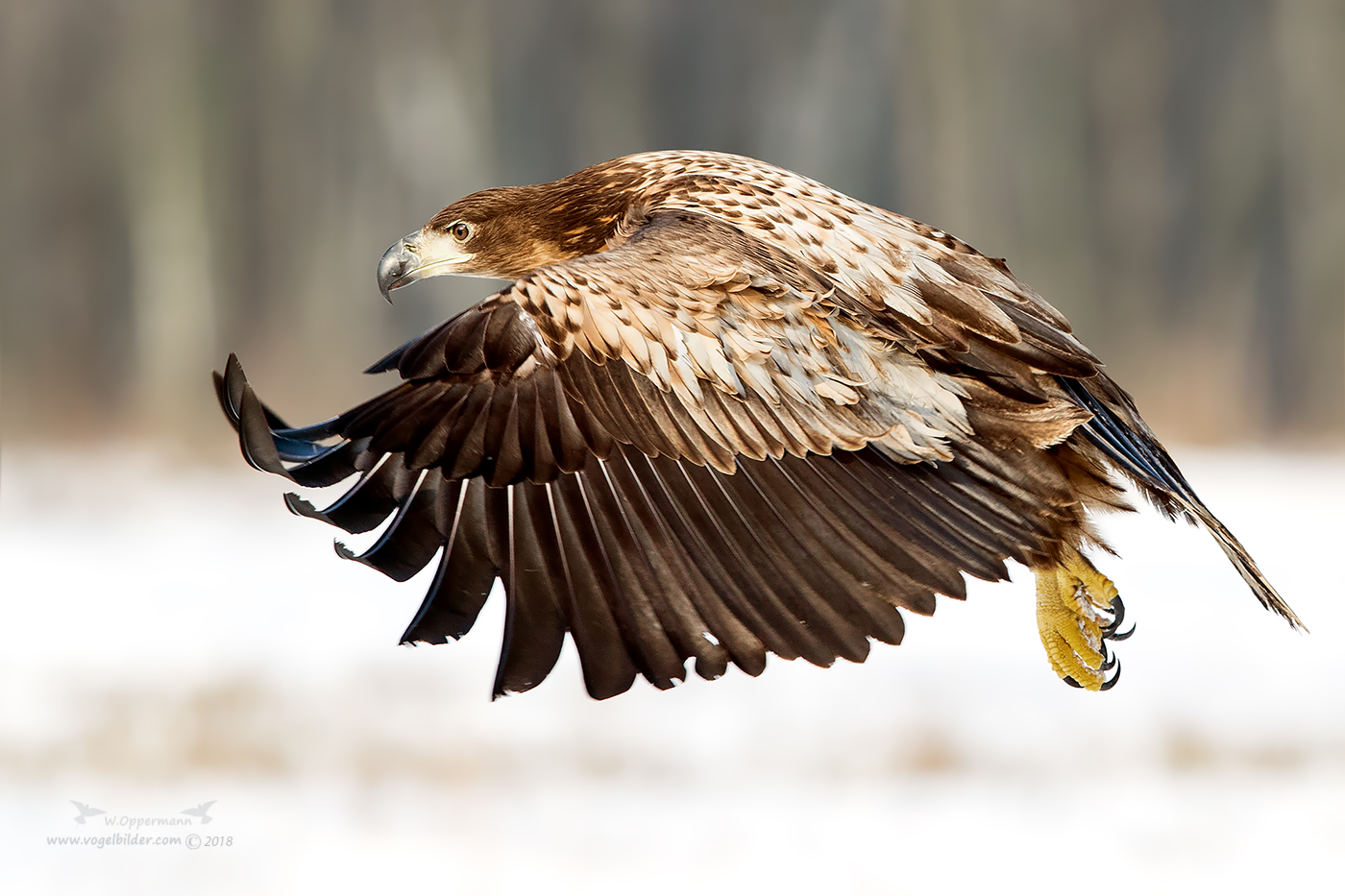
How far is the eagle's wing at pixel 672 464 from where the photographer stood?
1905mm

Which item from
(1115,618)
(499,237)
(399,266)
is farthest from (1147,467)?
(399,266)

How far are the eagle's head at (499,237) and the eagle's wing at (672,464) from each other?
2.10 ft

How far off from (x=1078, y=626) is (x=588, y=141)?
4.55 m

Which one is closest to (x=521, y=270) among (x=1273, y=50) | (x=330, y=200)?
(x=330, y=200)

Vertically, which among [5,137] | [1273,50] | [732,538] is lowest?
[732,538]

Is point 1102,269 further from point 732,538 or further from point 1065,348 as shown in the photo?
point 732,538

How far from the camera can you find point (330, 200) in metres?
6.47

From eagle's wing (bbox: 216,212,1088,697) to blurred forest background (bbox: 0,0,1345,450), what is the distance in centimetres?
443

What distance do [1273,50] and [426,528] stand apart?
6.24 meters

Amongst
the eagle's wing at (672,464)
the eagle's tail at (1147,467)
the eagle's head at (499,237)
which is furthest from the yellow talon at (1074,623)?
the eagle's head at (499,237)

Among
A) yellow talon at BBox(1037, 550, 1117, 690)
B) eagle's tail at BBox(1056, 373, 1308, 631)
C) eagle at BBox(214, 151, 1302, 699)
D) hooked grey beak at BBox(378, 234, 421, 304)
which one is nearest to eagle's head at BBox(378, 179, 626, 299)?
hooked grey beak at BBox(378, 234, 421, 304)

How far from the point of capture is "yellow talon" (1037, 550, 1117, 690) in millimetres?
2436

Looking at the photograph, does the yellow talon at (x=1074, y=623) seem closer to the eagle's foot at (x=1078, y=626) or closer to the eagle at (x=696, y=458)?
the eagle's foot at (x=1078, y=626)

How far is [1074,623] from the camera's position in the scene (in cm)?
249
